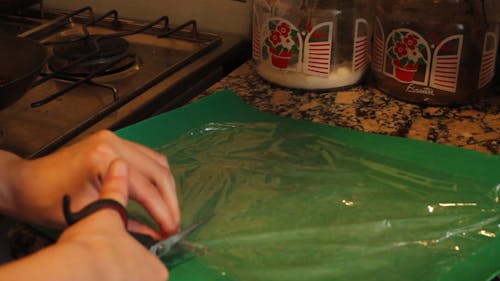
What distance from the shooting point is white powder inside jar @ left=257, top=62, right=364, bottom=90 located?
0.82 metres

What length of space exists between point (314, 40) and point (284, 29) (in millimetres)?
44

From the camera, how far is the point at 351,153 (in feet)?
2.23

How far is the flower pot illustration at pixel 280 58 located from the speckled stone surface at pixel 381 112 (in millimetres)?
44

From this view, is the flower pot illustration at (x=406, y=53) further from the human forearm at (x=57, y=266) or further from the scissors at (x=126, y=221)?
the human forearm at (x=57, y=266)

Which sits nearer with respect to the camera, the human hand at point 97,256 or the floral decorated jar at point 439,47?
the human hand at point 97,256

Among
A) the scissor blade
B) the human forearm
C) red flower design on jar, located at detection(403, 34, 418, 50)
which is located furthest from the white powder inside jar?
the human forearm

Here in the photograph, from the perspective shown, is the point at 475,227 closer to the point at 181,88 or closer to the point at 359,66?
the point at 359,66

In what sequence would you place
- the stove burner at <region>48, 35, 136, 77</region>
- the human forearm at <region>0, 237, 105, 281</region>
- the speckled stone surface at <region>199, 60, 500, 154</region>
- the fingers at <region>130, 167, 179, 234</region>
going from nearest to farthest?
the human forearm at <region>0, 237, 105, 281</region> → the fingers at <region>130, 167, 179, 234</region> → the speckled stone surface at <region>199, 60, 500, 154</region> → the stove burner at <region>48, 35, 136, 77</region>

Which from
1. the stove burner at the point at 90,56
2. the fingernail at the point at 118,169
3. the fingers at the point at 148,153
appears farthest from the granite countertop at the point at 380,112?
the fingernail at the point at 118,169

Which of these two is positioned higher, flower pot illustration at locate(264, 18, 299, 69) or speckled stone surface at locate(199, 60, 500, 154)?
flower pot illustration at locate(264, 18, 299, 69)

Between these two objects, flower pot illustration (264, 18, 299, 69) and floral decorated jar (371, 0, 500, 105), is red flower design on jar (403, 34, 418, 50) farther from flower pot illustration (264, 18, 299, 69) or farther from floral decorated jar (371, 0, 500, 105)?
flower pot illustration (264, 18, 299, 69)

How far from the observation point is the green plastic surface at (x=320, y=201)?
0.51 meters

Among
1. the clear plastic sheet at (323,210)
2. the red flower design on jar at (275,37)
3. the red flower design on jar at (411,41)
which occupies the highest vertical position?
the red flower design on jar at (411,41)

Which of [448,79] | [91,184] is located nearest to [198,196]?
[91,184]
